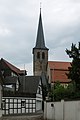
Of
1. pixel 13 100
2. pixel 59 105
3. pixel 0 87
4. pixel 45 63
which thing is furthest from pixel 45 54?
pixel 59 105

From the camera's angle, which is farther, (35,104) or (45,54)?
(45,54)

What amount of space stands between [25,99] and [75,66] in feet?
41.7

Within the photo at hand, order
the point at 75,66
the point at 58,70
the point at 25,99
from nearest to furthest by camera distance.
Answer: the point at 75,66 → the point at 25,99 → the point at 58,70

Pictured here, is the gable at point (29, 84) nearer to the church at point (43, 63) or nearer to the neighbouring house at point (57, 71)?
the neighbouring house at point (57, 71)

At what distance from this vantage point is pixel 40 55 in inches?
4953

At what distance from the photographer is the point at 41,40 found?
402 feet

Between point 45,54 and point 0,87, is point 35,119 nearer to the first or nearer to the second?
point 0,87

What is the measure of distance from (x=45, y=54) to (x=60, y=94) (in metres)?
59.2

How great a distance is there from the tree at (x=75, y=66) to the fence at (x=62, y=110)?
11.5m

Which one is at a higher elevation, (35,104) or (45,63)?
(45,63)

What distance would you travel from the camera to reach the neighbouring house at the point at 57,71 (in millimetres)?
114562

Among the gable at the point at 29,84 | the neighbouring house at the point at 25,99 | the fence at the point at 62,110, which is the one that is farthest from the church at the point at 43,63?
the fence at the point at 62,110

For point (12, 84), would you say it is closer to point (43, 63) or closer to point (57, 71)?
point (57, 71)

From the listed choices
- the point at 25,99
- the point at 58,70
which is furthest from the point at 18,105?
the point at 58,70
